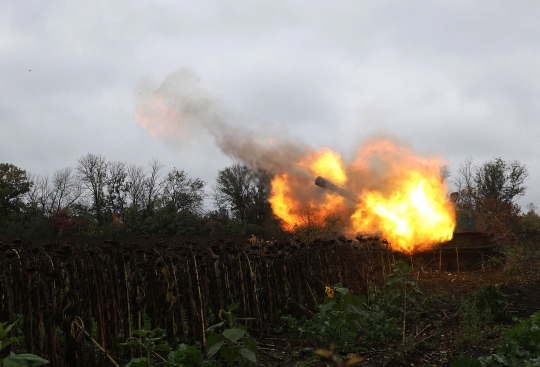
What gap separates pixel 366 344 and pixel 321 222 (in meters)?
17.8

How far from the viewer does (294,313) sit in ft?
31.6

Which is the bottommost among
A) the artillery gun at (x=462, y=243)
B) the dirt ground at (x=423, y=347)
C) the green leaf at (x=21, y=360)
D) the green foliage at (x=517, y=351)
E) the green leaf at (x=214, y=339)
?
the dirt ground at (x=423, y=347)

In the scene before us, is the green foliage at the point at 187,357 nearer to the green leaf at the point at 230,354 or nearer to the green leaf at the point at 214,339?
the green leaf at the point at 230,354

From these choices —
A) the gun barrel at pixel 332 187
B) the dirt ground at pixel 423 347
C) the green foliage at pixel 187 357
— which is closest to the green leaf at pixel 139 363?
the green foliage at pixel 187 357

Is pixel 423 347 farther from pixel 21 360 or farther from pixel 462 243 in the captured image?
pixel 462 243

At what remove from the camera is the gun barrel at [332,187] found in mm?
22109

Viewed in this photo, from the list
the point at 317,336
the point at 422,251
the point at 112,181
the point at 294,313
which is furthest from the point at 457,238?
the point at 112,181

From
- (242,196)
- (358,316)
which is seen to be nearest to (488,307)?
(358,316)

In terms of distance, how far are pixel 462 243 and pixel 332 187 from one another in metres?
6.05

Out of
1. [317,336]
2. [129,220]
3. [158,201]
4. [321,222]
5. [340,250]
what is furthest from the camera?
[158,201]

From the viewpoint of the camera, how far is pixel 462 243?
2047cm

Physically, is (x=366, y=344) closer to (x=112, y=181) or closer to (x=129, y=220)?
(x=129, y=220)

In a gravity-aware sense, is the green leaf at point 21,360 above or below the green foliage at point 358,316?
above

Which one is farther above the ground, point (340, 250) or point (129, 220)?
point (129, 220)
